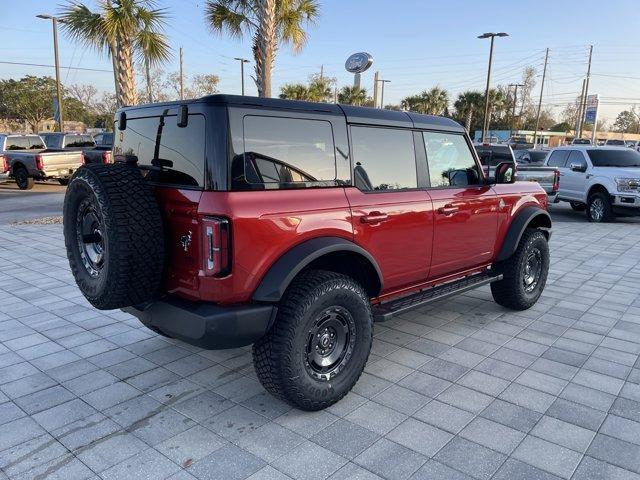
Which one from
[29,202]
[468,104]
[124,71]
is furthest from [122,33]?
[468,104]

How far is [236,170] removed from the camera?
9.22ft

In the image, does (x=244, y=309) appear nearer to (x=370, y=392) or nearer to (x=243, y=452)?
(x=243, y=452)

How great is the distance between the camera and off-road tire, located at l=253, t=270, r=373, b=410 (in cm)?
295

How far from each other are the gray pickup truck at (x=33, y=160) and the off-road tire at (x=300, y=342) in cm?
1560

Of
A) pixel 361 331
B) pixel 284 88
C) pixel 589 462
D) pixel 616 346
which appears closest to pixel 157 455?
pixel 361 331

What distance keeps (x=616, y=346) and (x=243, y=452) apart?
3.50 m

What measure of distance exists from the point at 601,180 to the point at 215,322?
1177 cm

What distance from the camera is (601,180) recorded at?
11695 millimetres

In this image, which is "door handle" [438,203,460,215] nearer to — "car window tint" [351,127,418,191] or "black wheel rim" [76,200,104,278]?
"car window tint" [351,127,418,191]

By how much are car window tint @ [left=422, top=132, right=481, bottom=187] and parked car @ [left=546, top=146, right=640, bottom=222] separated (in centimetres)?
870

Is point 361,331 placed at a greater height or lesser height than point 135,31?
lesser

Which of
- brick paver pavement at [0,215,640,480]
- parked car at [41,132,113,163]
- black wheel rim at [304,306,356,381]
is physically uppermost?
parked car at [41,132,113,163]

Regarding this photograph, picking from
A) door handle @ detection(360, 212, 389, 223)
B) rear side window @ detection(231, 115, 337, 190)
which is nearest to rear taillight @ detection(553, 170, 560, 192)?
door handle @ detection(360, 212, 389, 223)

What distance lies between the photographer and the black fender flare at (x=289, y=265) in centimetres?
285
